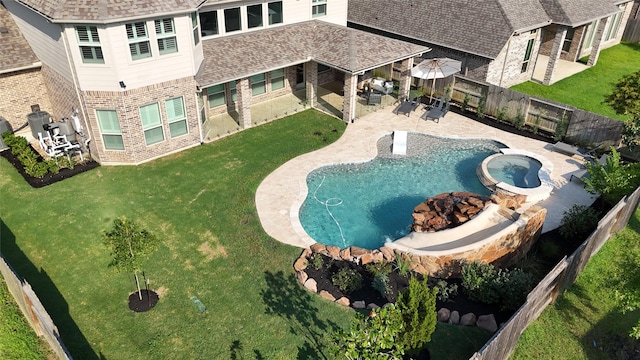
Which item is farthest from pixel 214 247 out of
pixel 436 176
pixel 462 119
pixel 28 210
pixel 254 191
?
pixel 462 119

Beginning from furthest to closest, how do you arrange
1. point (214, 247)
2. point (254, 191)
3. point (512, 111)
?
point (512, 111), point (254, 191), point (214, 247)

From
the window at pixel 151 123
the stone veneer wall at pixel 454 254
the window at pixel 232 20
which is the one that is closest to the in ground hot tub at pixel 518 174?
the stone veneer wall at pixel 454 254

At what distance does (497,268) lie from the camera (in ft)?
50.6

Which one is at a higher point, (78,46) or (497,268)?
(78,46)

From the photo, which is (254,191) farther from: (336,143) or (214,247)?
(336,143)

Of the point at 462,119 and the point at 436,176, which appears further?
the point at 462,119

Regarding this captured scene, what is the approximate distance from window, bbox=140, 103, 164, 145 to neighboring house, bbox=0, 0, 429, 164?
0.05m

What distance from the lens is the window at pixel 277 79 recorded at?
2705 centimetres

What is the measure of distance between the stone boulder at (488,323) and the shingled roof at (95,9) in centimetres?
1631

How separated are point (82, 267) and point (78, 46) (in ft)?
29.5

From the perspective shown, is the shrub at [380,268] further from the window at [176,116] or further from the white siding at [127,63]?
the white siding at [127,63]

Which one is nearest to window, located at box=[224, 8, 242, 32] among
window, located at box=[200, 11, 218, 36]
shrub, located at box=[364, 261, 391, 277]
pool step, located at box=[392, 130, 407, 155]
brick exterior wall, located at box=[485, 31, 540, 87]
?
window, located at box=[200, 11, 218, 36]

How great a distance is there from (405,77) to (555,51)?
34.2 feet

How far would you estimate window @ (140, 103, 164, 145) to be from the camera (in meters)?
20.5
